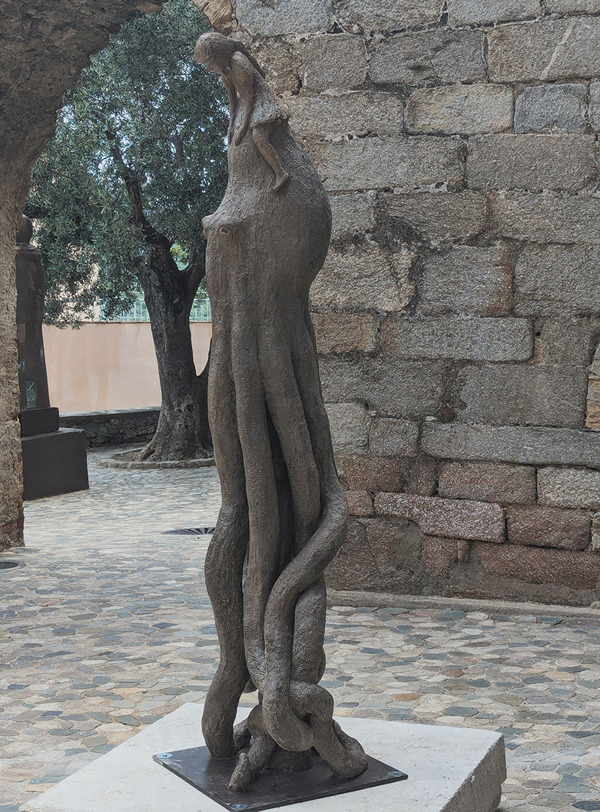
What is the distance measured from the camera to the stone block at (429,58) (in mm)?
5184

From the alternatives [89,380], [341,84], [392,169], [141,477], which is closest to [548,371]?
[392,169]

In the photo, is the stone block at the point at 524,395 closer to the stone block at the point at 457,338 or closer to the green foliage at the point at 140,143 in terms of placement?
the stone block at the point at 457,338

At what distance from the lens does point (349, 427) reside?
541cm

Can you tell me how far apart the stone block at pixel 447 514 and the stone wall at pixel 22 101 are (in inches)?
125

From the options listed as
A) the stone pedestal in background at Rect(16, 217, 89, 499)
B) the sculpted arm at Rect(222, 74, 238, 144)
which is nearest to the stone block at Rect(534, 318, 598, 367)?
the sculpted arm at Rect(222, 74, 238, 144)

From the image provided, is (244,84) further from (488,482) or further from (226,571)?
(488,482)

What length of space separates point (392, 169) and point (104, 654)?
2.80m

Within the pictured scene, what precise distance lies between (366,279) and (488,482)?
1.23m

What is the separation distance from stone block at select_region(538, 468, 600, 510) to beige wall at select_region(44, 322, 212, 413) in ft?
48.1

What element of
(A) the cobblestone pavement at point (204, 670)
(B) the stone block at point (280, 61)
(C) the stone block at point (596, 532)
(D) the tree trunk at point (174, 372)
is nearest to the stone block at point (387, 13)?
(B) the stone block at point (280, 61)

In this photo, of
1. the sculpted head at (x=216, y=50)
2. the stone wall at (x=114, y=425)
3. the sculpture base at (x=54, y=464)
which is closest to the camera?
the sculpted head at (x=216, y=50)

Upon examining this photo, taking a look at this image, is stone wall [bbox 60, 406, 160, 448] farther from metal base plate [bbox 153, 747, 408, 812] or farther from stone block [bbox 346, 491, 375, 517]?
metal base plate [bbox 153, 747, 408, 812]

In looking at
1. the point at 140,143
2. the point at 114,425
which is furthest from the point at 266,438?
the point at 114,425

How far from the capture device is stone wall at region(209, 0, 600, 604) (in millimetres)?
5059
